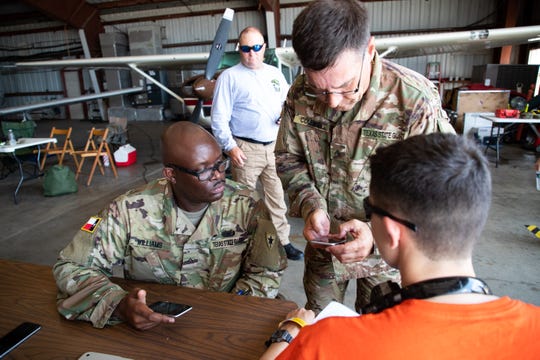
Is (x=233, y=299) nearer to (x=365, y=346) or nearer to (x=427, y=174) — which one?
(x=365, y=346)

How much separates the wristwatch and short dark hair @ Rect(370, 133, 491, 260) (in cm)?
43

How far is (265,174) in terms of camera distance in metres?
3.24

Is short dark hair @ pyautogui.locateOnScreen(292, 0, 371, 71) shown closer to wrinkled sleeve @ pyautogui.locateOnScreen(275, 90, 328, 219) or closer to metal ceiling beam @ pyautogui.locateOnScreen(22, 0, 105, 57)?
wrinkled sleeve @ pyautogui.locateOnScreen(275, 90, 328, 219)

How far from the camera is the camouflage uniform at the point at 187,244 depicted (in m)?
1.47

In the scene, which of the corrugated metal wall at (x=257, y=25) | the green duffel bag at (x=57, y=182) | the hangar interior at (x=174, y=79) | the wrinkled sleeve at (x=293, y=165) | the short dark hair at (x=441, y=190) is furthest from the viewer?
the corrugated metal wall at (x=257, y=25)

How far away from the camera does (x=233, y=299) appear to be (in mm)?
1176

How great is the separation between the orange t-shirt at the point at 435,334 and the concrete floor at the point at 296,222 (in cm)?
206

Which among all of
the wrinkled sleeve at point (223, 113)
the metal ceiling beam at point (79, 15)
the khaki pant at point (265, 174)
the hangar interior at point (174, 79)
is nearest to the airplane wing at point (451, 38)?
the hangar interior at point (174, 79)

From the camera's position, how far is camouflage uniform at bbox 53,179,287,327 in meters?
1.47

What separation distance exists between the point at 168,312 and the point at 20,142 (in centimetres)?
585

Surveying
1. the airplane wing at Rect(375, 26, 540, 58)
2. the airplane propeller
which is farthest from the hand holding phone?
the airplane wing at Rect(375, 26, 540, 58)

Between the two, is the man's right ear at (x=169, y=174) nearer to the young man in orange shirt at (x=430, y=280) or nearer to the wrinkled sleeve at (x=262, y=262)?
the wrinkled sleeve at (x=262, y=262)

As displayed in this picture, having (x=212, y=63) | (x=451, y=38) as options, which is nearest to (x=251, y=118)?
(x=212, y=63)

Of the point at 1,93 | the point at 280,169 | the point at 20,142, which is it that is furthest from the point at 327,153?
the point at 1,93
